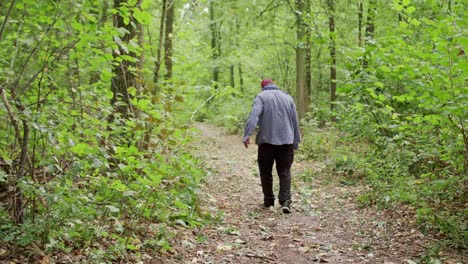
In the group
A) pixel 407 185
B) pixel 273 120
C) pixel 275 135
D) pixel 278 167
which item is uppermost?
pixel 273 120

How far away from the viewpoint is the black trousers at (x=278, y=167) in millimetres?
7230

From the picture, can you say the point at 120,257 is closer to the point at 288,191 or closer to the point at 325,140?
the point at 288,191

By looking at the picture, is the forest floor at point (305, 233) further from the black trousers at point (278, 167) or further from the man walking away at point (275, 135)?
the man walking away at point (275, 135)

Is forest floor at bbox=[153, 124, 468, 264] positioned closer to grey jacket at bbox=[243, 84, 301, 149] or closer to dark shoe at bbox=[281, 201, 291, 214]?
dark shoe at bbox=[281, 201, 291, 214]

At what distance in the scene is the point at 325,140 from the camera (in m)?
12.8

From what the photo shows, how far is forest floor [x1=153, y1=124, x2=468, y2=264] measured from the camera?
194 inches

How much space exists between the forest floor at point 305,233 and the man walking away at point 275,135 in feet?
1.30

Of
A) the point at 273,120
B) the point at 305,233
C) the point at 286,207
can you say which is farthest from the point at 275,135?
the point at 305,233

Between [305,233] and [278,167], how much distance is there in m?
1.62

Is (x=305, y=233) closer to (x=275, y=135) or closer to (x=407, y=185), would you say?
(x=275, y=135)

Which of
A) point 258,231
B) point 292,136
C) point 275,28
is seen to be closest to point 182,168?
point 258,231

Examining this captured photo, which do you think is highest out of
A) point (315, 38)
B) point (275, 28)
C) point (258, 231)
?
point (275, 28)

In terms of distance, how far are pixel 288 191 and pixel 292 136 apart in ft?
3.17

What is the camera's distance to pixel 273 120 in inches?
281
